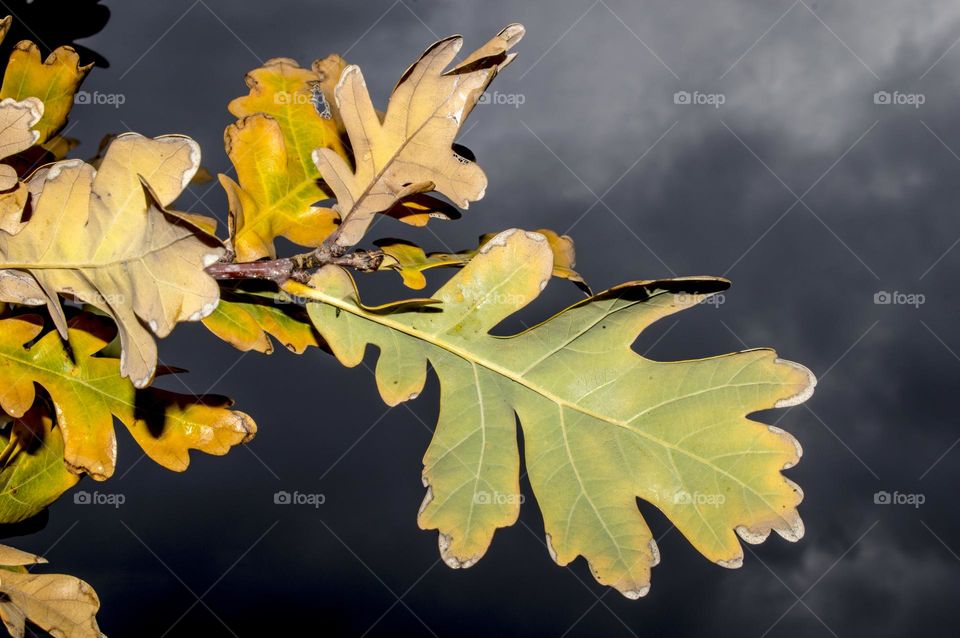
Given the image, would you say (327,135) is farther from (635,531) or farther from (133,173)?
(635,531)

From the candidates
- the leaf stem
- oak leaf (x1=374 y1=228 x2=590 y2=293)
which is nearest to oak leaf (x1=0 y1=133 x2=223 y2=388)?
the leaf stem

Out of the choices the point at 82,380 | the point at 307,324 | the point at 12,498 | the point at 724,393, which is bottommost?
the point at 12,498

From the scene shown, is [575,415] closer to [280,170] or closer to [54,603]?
[280,170]

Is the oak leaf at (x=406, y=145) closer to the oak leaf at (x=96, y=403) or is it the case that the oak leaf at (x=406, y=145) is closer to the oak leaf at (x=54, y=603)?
the oak leaf at (x=96, y=403)

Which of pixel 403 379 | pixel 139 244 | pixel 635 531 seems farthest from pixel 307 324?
pixel 635 531
